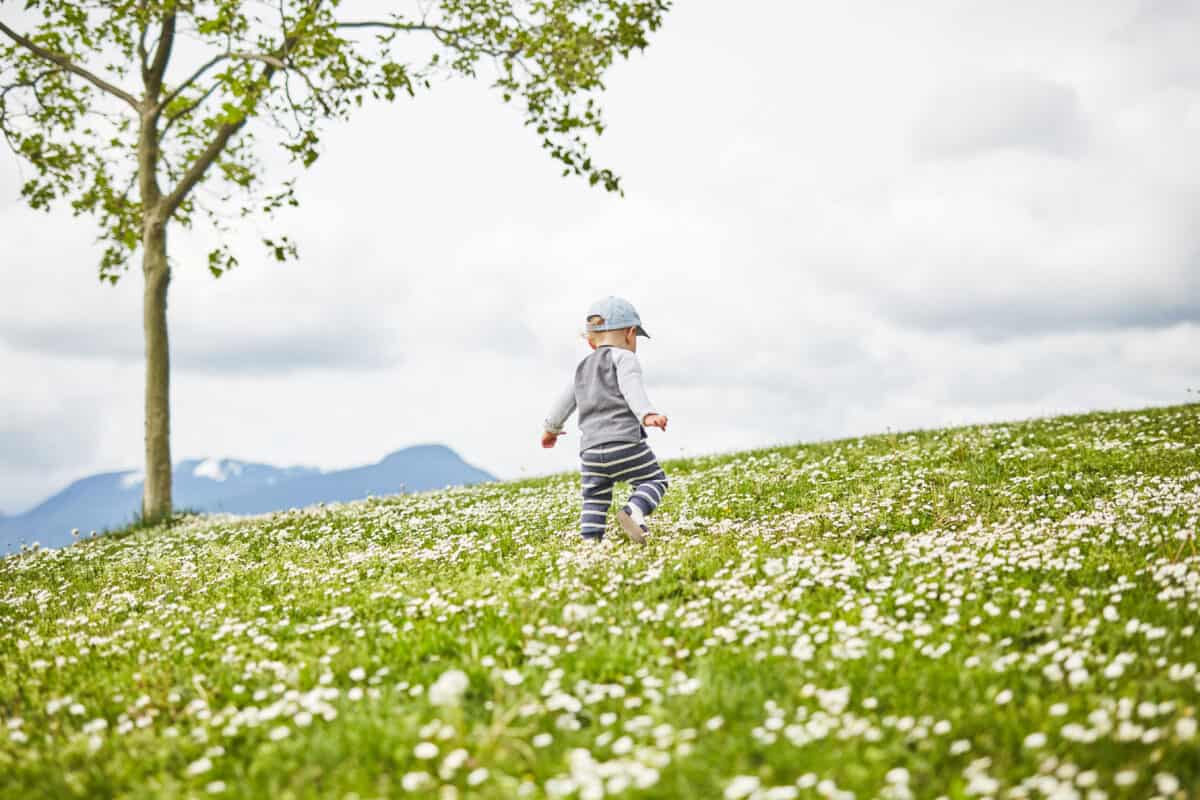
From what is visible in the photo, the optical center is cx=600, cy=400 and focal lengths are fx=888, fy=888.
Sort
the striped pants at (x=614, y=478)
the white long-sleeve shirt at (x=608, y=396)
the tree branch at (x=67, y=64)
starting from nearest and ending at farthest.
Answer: the white long-sleeve shirt at (x=608, y=396) < the striped pants at (x=614, y=478) < the tree branch at (x=67, y=64)

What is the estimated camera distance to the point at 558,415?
9.74 metres

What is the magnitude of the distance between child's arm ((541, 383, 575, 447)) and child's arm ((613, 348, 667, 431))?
2.41 feet

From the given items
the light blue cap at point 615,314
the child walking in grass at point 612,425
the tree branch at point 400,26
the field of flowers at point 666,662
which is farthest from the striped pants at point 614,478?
the tree branch at point 400,26

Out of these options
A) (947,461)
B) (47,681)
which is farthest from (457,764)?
(947,461)

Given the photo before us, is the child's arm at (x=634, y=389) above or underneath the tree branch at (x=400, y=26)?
underneath

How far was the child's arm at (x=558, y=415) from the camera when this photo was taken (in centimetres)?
962

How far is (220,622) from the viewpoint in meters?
7.51

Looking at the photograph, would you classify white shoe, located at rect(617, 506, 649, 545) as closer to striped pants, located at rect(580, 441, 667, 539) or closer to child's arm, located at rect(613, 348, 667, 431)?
striped pants, located at rect(580, 441, 667, 539)


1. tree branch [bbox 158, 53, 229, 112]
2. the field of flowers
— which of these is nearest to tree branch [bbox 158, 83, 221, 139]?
tree branch [bbox 158, 53, 229, 112]

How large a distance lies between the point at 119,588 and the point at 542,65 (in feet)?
43.7

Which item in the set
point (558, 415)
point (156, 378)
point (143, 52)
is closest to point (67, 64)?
point (143, 52)

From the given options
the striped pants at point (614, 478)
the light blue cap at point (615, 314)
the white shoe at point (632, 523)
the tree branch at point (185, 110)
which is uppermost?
the tree branch at point (185, 110)

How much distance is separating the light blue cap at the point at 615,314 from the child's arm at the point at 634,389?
32 centimetres

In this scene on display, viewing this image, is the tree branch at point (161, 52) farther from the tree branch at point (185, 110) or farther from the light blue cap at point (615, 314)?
the light blue cap at point (615, 314)
